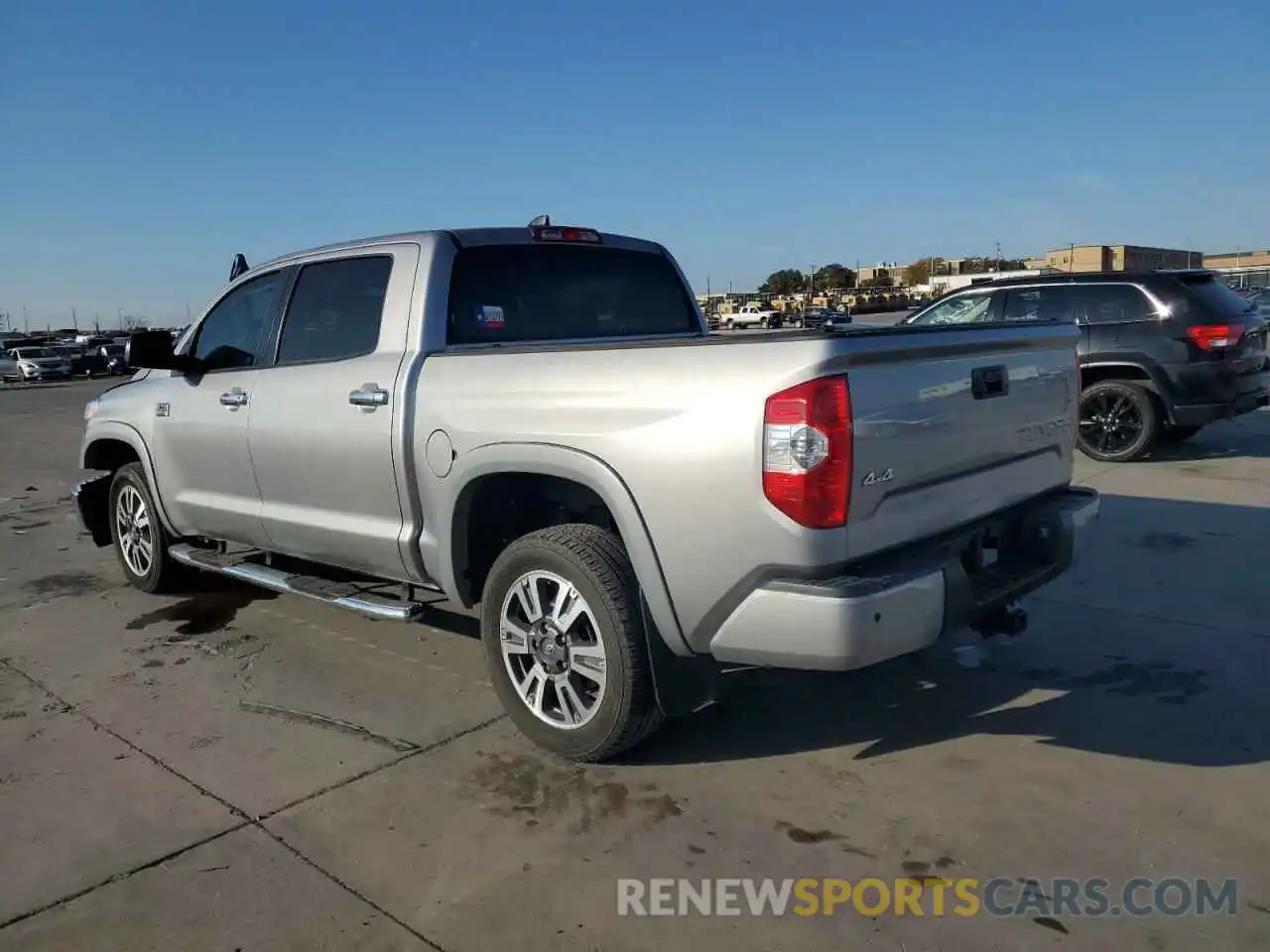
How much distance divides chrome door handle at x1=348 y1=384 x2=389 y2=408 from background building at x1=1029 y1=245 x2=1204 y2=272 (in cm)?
5423

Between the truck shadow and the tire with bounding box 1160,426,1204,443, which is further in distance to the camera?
the tire with bounding box 1160,426,1204,443

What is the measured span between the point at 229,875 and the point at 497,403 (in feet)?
5.70

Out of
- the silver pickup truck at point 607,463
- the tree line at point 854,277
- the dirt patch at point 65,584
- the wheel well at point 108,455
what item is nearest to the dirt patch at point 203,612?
the silver pickup truck at point 607,463

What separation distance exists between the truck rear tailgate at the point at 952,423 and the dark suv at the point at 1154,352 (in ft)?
16.9

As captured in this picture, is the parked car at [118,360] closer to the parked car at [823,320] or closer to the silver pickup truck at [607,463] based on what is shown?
the silver pickup truck at [607,463]

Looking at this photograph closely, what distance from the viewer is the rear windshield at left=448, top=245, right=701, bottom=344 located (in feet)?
13.9

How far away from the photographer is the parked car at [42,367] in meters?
37.5

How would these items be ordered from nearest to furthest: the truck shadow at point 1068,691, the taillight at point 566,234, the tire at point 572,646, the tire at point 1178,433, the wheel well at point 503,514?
the tire at point 572,646
the truck shadow at point 1068,691
the wheel well at point 503,514
the taillight at point 566,234
the tire at point 1178,433

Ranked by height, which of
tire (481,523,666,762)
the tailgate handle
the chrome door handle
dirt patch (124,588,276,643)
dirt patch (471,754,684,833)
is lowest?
dirt patch (471,754,684,833)

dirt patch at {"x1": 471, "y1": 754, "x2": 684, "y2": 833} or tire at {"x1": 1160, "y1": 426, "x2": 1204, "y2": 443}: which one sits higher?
tire at {"x1": 1160, "y1": 426, "x2": 1204, "y2": 443}

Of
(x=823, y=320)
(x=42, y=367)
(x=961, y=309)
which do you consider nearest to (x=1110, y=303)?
(x=961, y=309)

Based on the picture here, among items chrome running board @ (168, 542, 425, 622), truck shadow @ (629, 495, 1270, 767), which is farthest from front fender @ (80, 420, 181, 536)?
truck shadow @ (629, 495, 1270, 767)

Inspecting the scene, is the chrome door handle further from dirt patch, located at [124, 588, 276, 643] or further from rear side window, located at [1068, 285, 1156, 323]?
rear side window, located at [1068, 285, 1156, 323]

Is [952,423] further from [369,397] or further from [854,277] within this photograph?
[854,277]
